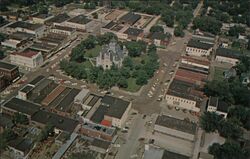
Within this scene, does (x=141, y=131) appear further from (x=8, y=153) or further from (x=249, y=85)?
(x=249, y=85)

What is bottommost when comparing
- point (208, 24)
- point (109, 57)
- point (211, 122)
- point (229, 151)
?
point (211, 122)

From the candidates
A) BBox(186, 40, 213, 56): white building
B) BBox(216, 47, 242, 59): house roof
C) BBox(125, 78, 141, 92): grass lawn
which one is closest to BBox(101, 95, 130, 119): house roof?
BBox(125, 78, 141, 92): grass lawn

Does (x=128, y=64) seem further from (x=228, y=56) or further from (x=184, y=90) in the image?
(x=228, y=56)

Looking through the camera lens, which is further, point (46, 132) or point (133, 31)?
point (133, 31)

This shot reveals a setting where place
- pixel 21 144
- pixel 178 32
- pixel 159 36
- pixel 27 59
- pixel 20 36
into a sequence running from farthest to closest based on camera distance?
pixel 178 32
pixel 159 36
pixel 20 36
pixel 27 59
pixel 21 144

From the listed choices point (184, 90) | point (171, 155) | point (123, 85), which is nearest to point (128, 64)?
point (123, 85)

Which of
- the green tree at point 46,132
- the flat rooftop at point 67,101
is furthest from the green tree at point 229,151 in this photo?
the flat rooftop at point 67,101

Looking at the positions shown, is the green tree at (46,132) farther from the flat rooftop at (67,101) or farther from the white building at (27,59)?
the white building at (27,59)
